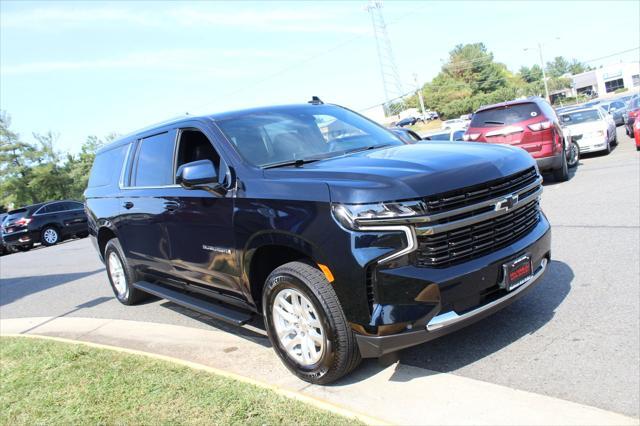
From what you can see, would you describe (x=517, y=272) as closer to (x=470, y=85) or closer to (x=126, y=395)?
(x=126, y=395)

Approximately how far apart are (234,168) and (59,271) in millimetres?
8836

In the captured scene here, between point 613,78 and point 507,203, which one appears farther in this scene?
point 613,78

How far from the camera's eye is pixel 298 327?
3.87 m

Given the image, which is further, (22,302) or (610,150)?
(610,150)

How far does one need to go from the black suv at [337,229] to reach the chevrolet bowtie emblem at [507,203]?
1 cm

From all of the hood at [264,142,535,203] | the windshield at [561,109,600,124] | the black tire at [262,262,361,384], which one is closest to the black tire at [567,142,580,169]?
the windshield at [561,109,600,124]

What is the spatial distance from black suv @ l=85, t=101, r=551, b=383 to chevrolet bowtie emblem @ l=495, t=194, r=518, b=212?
0.01 m

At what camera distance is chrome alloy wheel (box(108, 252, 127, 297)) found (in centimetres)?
686

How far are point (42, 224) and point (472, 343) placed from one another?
66.8ft

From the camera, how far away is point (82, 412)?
12.8 feet

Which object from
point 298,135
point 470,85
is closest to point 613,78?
point 470,85

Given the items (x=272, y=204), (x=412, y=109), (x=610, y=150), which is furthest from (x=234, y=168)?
(x=412, y=109)

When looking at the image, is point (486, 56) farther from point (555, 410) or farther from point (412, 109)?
point (555, 410)

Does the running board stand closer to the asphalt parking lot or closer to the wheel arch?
the wheel arch
